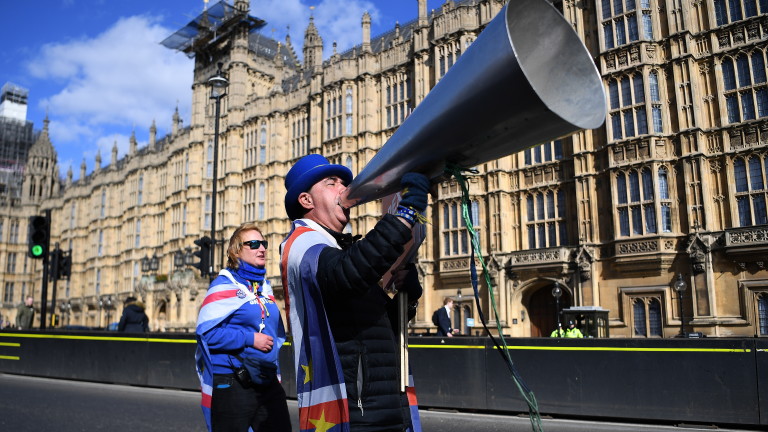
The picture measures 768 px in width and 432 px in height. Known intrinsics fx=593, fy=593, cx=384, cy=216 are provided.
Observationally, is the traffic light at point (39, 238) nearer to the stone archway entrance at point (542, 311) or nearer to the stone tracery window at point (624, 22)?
the stone archway entrance at point (542, 311)

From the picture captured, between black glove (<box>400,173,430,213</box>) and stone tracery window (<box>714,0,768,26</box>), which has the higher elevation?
stone tracery window (<box>714,0,768,26</box>)

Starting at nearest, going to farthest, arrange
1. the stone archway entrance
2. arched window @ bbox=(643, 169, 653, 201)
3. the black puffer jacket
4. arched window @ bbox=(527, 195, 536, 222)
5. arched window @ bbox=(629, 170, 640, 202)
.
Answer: the black puffer jacket → arched window @ bbox=(643, 169, 653, 201) → arched window @ bbox=(629, 170, 640, 202) → the stone archway entrance → arched window @ bbox=(527, 195, 536, 222)

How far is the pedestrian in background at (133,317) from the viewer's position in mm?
12418

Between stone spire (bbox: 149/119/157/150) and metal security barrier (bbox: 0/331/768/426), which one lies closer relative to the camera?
metal security barrier (bbox: 0/331/768/426)

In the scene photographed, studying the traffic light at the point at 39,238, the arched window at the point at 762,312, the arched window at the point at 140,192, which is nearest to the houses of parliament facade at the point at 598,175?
the arched window at the point at 762,312

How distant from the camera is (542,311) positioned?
2473cm

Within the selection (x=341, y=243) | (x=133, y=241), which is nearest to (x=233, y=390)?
(x=341, y=243)

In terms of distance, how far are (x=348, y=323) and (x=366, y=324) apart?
0.26 ft

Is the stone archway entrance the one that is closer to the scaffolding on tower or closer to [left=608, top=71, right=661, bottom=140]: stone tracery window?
[left=608, top=71, right=661, bottom=140]: stone tracery window

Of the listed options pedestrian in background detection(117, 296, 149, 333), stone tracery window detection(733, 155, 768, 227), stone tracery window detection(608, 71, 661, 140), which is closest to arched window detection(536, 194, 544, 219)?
stone tracery window detection(608, 71, 661, 140)

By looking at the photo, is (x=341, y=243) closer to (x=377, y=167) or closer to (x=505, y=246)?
(x=377, y=167)

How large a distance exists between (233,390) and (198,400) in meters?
7.37

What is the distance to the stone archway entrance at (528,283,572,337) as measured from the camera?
24422 millimetres

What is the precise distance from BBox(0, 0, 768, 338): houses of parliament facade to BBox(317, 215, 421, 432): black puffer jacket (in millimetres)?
10686
